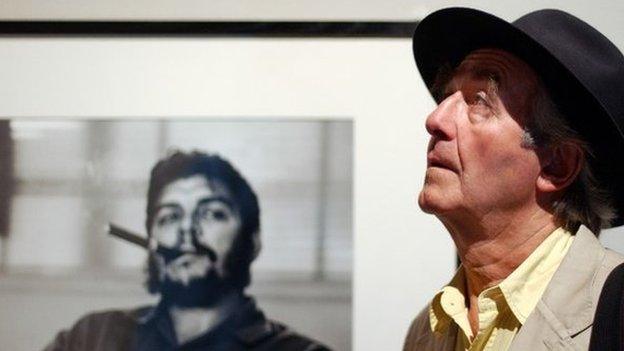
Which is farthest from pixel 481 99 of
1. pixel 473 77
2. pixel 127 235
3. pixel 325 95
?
pixel 127 235

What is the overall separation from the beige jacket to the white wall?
258 mm

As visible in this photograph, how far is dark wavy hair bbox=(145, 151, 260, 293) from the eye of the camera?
1.13 metres

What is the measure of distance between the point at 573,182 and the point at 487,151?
11cm

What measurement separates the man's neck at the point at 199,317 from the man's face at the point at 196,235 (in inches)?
0.9

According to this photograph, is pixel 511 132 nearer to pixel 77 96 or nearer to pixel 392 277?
pixel 392 277

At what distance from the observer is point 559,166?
94cm

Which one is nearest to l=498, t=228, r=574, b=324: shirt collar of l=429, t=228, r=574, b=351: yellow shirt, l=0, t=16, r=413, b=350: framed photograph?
l=429, t=228, r=574, b=351: yellow shirt

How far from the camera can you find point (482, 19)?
0.94 m

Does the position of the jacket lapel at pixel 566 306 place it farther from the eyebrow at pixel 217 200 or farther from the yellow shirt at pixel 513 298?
the eyebrow at pixel 217 200

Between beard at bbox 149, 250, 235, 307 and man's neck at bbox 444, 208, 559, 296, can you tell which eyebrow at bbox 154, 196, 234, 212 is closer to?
beard at bbox 149, 250, 235, 307

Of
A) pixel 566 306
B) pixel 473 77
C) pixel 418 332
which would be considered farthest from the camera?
pixel 418 332

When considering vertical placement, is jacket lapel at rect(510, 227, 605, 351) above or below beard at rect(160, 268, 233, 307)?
above

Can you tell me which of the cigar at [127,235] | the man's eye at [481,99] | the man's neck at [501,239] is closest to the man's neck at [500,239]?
the man's neck at [501,239]

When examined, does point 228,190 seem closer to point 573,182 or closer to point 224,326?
point 224,326
